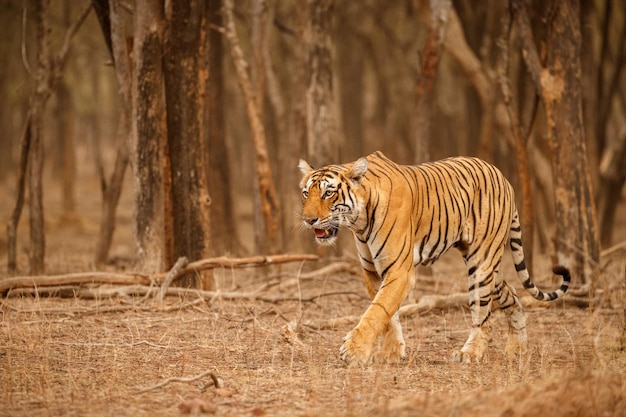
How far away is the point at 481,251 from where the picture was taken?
273 inches

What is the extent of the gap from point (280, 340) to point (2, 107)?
20.2m

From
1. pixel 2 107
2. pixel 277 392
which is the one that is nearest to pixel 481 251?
pixel 277 392

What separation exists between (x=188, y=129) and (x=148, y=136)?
1.32ft

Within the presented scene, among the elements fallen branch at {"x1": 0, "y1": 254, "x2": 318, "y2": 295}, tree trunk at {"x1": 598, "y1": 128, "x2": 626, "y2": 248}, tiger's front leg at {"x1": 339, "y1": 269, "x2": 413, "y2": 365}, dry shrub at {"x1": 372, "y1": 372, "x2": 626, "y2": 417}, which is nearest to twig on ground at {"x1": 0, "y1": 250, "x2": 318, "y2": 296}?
fallen branch at {"x1": 0, "y1": 254, "x2": 318, "y2": 295}

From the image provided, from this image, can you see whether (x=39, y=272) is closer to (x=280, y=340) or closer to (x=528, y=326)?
(x=280, y=340)

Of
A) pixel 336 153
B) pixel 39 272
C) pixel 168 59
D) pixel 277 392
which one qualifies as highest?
pixel 168 59

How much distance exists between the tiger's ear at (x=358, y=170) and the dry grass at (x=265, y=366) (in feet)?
4.28

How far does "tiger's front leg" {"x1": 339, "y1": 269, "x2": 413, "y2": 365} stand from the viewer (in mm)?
6047

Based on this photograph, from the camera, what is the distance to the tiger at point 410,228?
6.25 meters

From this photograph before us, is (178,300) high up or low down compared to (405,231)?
down

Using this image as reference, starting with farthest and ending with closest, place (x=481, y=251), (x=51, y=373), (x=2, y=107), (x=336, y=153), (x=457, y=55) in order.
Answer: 1. (x=2, y=107)
2. (x=457, y=55)
3. (x=336, y=153)
4. (x=481, y=251)
5. (x=51, y=373)

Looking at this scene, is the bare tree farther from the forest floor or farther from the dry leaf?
the dry leaf

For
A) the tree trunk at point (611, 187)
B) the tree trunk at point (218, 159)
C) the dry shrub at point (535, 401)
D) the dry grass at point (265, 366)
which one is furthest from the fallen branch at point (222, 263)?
the tree trunk at point (611, 187)

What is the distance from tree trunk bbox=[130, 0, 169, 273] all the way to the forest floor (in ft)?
2.15
